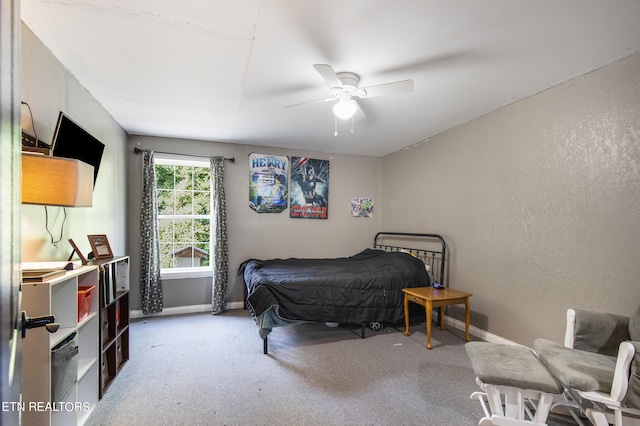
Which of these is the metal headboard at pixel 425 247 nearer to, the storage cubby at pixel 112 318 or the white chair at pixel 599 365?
the white chair at pixel 599 365

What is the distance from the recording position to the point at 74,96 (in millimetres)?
2398

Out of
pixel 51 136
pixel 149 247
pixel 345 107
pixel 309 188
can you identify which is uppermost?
pixel 345 107

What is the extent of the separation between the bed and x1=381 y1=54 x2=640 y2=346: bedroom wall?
1.59 ft

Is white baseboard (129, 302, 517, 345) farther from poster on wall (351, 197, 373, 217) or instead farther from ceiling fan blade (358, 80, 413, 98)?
ceiling fan blade (358, 80, 413, 98)

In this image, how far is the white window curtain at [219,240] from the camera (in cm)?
407

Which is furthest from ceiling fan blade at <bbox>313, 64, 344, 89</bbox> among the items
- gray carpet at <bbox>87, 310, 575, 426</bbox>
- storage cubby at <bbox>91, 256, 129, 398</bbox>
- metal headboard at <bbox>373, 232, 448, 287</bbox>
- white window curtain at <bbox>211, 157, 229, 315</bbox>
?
white window curtain at <bbox>211, 157, 229, 315</bbox>

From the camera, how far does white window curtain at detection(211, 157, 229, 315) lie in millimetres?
4070

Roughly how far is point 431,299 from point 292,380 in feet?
5.00

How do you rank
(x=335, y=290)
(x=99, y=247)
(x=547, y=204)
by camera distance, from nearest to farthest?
(x=99, y=247)
(x=547, y=204)
(x=335, y=290)

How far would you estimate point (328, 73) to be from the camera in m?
2.00

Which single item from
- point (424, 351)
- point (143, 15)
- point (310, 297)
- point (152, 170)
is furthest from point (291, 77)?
point (424, 351)

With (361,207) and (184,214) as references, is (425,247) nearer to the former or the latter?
(361,207)

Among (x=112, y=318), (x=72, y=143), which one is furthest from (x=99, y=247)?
(x=72, y=143)

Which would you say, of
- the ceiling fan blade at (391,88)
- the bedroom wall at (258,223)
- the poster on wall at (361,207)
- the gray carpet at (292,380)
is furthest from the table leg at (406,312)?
the ceiling fan blade at (391,88)
